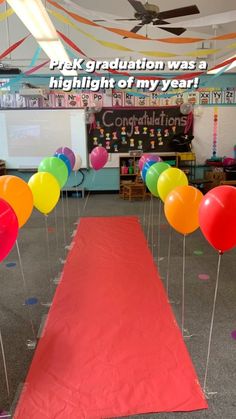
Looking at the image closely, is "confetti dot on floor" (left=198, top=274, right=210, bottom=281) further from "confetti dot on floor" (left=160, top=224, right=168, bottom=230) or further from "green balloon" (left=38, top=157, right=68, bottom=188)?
"green balloon" (left=38, top=157, right=68, bottom=188)

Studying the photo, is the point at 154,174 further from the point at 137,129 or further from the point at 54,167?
the point at 137,129

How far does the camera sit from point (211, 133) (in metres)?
7.84

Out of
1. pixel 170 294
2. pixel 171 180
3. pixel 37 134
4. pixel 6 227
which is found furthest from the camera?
pixel 37 134

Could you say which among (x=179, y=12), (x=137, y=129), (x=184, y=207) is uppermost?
(x=179, y=12)

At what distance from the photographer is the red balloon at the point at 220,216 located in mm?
1716

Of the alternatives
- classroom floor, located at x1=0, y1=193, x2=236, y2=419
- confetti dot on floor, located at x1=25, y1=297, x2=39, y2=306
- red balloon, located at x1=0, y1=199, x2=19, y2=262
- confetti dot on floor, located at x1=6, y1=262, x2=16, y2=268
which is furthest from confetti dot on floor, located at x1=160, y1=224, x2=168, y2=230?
red balloon, located at x1=0, y1=199, x2=19, y2=262

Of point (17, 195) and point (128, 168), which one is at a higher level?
point (17, 195)

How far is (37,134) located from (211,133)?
14.2 feet

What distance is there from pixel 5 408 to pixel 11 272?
1.97 m

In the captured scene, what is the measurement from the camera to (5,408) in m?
1.85

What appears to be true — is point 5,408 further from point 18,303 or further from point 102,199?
point 102,199

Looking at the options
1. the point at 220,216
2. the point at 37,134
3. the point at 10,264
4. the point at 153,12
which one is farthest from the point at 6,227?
the point at 37,134

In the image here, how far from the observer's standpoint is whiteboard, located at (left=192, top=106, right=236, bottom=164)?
7.72 m

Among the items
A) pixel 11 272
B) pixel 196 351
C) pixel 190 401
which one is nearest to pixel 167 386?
pixel 190 401
